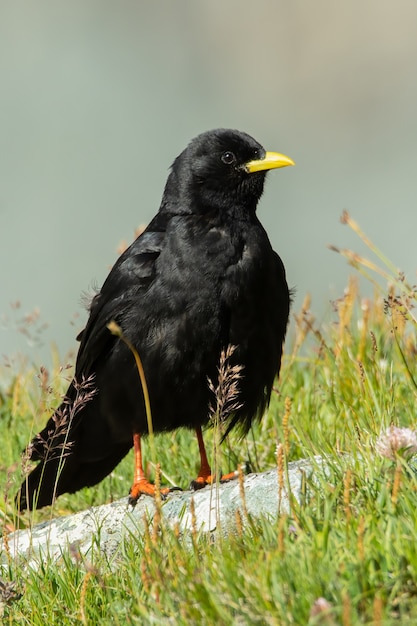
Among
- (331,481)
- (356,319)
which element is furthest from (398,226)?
(331,481)

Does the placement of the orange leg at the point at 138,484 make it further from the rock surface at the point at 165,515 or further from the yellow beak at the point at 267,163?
the yellow beak at the point at 267,163

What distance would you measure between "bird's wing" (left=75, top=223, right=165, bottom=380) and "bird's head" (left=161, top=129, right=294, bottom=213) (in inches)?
11.8

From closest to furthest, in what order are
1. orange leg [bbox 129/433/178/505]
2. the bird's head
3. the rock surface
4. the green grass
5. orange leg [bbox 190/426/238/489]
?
1. the green grass
2. the rock surface
3. orange leg [bbox 129/433/178/505]
4. orange leg [bbox 190/426/238/489]
5. the bird's head

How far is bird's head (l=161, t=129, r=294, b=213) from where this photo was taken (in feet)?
17.5

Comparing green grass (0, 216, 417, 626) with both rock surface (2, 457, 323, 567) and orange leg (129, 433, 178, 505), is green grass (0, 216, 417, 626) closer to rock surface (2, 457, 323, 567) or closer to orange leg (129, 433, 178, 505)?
rock surface (2, 457, 323, 567)

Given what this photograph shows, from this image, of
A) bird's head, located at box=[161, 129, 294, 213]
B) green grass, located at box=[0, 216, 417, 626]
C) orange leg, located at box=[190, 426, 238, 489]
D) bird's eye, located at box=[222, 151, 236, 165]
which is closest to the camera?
green grass, located at box=[0, 216, 417, 626]

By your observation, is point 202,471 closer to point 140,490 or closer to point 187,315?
point 140,490

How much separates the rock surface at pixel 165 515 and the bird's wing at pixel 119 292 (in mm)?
888

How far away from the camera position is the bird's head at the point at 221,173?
17.5 ft

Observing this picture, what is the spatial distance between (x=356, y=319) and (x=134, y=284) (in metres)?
2.61

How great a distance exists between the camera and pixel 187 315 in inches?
188

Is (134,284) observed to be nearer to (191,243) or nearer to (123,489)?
(191,243)

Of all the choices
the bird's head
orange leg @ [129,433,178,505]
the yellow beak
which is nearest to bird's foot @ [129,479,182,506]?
orange leg @ [129,433,178,505]

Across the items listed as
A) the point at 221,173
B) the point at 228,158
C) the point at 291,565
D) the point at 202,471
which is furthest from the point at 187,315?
the point at 291,565
